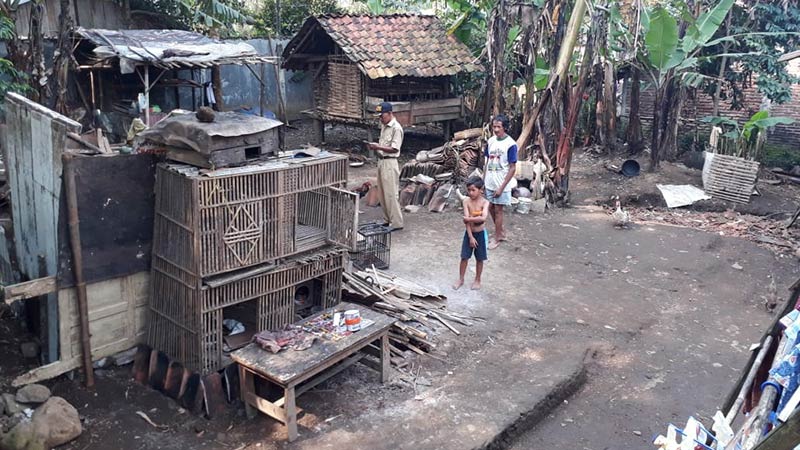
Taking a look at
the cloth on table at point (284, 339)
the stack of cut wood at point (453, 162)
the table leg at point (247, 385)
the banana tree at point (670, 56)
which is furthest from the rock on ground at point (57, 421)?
the banana tree at point (670, 56)

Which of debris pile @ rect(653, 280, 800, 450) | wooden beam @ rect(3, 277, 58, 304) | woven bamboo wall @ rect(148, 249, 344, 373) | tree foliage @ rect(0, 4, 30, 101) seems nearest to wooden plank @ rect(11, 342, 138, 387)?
woven bamboo wall @ rect(148, 249, 344, 373)

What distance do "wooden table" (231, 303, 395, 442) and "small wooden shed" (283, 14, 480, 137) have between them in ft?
28.6

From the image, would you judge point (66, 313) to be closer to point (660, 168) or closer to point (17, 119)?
point (17, 119)

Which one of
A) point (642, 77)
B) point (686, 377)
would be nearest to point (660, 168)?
Result: point (642, 77)

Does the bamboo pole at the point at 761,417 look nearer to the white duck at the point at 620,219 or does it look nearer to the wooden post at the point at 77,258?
the wooden post at the point at 77,258

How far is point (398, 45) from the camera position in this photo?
14625 mm

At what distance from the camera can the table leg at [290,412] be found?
479 cm

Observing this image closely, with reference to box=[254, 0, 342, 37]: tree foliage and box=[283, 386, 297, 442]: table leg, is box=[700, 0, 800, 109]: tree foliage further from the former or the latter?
box=[283, 386, 297, 442]: table leg

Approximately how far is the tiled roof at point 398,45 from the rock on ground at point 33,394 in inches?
375

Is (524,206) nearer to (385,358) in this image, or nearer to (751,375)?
(385,358)

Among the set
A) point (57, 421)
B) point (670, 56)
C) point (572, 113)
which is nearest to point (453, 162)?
point (572, 113)

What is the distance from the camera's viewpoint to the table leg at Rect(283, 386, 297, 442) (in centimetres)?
479

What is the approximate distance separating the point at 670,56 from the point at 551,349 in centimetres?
798

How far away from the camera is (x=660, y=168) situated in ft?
46.3
